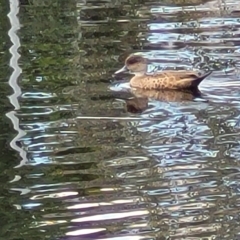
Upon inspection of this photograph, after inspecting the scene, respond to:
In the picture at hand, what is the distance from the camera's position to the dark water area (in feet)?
19.0

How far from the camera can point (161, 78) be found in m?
8.86

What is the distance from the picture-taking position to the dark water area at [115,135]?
19.0 ft

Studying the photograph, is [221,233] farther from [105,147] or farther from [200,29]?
[200,29]

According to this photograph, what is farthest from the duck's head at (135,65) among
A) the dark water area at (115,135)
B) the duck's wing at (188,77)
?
the duck's wing at (188,77)

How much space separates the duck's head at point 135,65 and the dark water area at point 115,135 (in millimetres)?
133

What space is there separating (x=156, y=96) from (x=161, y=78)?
26 centimetres

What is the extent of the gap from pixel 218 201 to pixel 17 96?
281 centimetres

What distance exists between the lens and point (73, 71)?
927cm

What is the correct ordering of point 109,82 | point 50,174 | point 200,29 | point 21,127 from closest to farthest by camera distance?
point 50,174 → point 21,127 → point 109,82 → point 200,29

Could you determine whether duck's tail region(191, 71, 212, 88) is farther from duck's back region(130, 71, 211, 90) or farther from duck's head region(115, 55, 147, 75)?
duck's head region(115, 55, 147, 75)

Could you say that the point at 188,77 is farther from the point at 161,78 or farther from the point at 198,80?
the point at 161,78

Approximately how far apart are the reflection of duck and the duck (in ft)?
0.16

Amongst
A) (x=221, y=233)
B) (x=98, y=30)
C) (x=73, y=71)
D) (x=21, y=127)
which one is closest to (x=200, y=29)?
(x=98, y=30)

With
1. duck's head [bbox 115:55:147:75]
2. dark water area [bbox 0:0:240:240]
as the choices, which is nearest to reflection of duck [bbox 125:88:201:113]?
dark water area [bbox 0:0:240:240]
